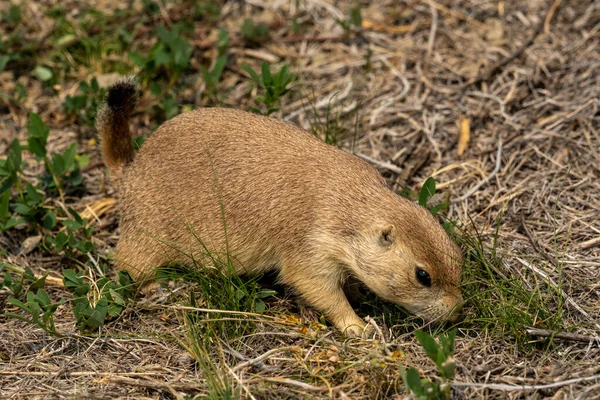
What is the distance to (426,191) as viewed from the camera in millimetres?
5637

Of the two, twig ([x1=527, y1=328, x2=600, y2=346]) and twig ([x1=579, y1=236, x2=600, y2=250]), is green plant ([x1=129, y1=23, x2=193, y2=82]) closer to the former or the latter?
twig ([x1=579, y1=236, x2=600, y2=250])

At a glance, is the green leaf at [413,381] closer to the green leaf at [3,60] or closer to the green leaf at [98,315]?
the green leaf at [98,315]

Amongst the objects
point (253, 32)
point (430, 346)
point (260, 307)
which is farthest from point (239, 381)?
point (253, 32)

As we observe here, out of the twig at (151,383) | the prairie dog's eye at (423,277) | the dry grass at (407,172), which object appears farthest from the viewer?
the prairie dog's eye at (423,277)

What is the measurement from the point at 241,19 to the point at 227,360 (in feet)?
15.7

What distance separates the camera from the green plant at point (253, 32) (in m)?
8.04

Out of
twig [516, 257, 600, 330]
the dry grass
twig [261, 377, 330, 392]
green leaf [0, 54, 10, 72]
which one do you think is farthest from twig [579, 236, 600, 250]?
green leaf [0, 54, 10, 72]

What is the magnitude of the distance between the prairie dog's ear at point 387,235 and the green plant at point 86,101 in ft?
11.2

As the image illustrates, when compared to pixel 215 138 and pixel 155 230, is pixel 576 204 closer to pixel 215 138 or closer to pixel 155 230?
pixel 215 138

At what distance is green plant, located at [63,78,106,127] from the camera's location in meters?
7.09

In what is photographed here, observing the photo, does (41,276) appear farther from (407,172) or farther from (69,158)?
(407,172)

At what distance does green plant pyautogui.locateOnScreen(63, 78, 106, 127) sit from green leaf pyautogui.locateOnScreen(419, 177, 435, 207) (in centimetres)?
327

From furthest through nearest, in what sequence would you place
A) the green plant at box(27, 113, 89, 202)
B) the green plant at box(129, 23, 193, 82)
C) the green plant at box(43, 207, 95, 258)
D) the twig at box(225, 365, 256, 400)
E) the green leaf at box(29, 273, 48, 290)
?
1. the green plant at box(129, 23, 193, 82)
2. the green plant at box(27, 113, 89, 202)
3. the green plant at box(43, 207, 95, 258)
4. the green leaf at box(29, 273, 48, 290)
5. the twig at box(225, 365, 256, 400)

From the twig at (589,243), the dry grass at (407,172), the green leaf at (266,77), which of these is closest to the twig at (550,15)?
the dry grass at (407,172)
